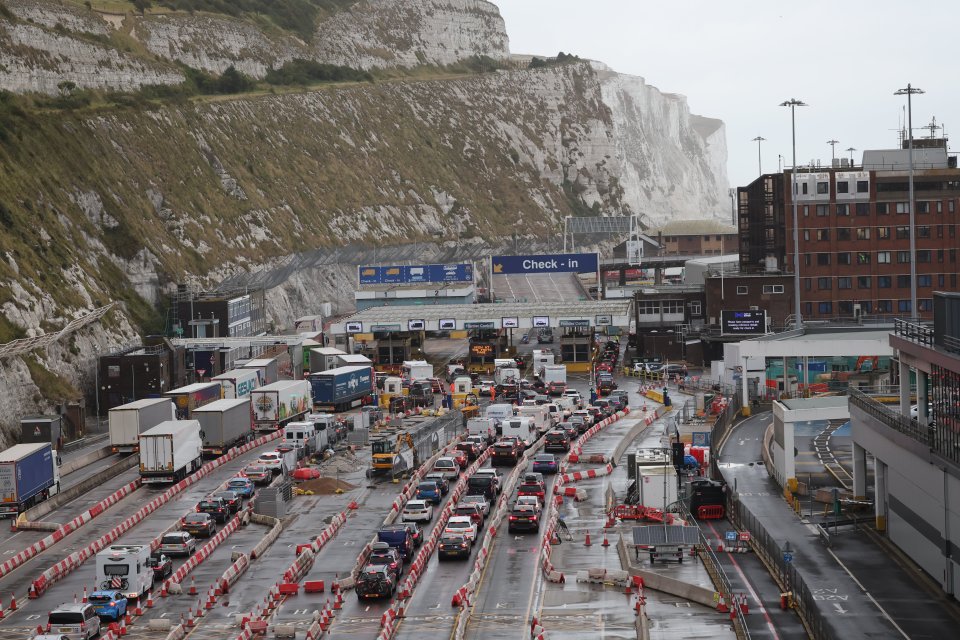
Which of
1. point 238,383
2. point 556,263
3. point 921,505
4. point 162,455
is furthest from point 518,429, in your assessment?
point 556,263

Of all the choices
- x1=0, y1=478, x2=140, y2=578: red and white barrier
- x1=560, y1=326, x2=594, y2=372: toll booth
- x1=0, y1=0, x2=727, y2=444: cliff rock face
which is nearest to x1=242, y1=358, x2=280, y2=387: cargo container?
x1=0, y1=0, x2=727, y2=444: cliff rock face

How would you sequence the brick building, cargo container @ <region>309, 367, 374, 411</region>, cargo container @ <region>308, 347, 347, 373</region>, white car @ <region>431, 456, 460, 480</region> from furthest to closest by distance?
the brick building, cargo container @ <region>308, 347, 347, 373</region>, cargo container @ <region>309, 367, 374, 411</region>, white car @ <region>431, 456, 460, 480</region>

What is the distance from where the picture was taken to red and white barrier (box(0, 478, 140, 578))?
47469 mm

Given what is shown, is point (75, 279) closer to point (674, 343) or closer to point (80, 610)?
point (674, 343)

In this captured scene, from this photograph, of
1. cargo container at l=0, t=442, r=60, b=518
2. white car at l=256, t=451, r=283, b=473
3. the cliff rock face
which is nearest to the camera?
cargo container at l=0, t=442, r=60, b=518

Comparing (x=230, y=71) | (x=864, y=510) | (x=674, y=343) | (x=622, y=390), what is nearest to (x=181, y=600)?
(x=864, y=510)

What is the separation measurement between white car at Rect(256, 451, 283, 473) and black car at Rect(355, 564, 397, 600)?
21996 mm

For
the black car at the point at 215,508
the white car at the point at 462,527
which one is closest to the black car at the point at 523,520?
the white car at the point at 462,527

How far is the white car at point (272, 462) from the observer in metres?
62.7

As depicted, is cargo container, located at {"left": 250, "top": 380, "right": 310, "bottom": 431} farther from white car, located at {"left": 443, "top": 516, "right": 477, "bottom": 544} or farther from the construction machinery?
white car, located at {"left": 443, "top": 516, "right": 477, "bottom": 544}

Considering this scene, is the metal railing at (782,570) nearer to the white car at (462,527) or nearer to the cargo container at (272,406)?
the white car at (462,527)

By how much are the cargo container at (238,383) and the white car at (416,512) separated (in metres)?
29.4

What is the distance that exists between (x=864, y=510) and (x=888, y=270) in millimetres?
61964

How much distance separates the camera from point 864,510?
51.5m
